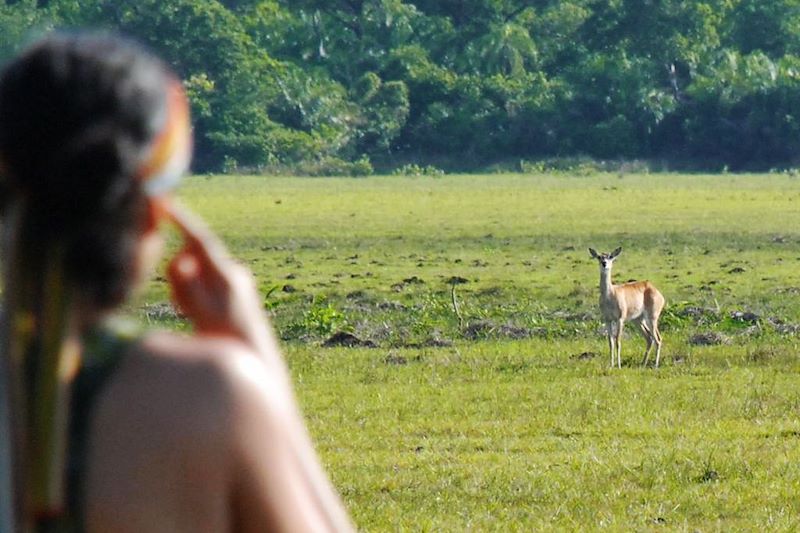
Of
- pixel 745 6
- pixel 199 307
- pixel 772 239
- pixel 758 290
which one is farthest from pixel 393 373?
pixel 745 6

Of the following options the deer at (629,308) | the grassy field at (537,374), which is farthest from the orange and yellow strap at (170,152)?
the deer at (629,308)

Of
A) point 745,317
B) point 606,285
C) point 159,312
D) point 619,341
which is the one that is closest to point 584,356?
point 619,341

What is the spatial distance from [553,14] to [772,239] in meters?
51.5

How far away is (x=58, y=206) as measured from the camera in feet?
5.72

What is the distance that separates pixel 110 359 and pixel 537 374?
11.1 m

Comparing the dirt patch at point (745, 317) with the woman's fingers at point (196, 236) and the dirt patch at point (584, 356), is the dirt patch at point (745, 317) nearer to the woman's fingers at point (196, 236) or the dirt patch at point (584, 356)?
the dirt patch at point (584, 356)

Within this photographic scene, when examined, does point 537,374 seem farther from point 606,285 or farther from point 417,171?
point 417,171

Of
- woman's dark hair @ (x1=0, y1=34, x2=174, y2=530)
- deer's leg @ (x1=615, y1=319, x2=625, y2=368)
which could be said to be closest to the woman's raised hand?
woman's dark hair @ (x1=0, y1=34, x2=174, y2=530)

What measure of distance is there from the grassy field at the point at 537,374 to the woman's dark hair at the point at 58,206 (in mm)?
5806

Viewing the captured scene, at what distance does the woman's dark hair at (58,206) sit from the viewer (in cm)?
173

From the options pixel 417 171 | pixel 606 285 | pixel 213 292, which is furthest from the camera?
pixel 417 171

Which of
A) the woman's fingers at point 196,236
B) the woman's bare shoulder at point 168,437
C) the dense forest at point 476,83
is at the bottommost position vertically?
the dense forest at point 476,83

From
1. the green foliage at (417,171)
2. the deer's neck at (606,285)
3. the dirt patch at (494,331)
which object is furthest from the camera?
the green foliage at (417,171)

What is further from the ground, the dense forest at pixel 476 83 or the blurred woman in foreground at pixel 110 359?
the blurred woman in foreground at pixel 110 359
